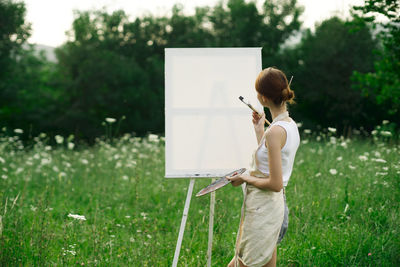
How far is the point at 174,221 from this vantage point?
4270 mm

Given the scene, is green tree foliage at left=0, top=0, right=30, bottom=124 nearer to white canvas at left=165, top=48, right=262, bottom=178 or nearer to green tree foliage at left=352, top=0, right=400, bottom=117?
green tree foliage at left=352, top=0, right=400, bottom=117

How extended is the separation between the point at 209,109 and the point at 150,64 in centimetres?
2075

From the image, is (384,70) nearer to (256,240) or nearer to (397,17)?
(397,17)

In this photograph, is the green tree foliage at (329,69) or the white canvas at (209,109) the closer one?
the white canvas at (209,109)

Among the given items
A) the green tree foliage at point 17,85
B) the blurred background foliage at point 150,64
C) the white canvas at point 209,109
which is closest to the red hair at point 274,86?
the white canvas at point 209,109

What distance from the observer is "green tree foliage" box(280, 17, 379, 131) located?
21.1 metres

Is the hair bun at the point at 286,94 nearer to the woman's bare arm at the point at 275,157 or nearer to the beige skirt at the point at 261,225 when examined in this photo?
the woman's bare arm at the point at 275,157

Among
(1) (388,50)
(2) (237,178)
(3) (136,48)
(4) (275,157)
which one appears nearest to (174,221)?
(2) (237,178)

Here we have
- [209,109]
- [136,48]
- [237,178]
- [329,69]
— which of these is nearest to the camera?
[237,178]

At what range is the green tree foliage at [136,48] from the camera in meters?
20.9

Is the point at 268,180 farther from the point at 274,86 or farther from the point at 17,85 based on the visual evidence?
the point at 17,85

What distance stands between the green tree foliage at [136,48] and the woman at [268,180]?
17.9 meters

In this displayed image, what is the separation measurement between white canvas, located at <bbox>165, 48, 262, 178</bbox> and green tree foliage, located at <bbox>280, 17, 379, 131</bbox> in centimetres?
1856

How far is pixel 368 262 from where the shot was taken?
3070 millimetres
